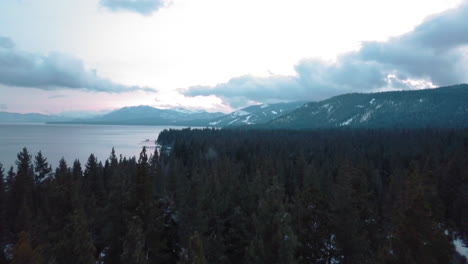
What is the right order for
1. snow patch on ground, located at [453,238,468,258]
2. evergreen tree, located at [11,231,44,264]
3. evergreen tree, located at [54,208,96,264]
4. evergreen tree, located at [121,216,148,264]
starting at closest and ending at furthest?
evergreen tree, located at [11,231,44,264], evergreen tree, located at [121,216,148,264], evergreen tree, located at [54,208,96,264], snow patch on ground, located at [453,238,468,258]

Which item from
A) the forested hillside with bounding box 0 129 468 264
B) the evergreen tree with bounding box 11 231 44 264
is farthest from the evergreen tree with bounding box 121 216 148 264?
the evergreen tree with bounding box 11 231 44 264

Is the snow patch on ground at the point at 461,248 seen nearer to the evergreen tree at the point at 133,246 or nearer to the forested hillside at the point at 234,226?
the forested hillside at the point at 234,226

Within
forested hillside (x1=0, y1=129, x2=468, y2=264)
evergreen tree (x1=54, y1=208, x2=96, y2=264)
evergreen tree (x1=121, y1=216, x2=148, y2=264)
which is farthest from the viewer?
evergreen tree (x1=54, y1=208, x2=96, y2=264)

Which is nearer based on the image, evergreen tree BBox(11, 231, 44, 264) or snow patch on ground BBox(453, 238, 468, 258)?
evergreen tree BBox(11, 231, 44, 264)

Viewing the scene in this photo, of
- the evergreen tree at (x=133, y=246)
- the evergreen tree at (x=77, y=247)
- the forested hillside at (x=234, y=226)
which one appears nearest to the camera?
the forested hillside at (x=234, y=226)

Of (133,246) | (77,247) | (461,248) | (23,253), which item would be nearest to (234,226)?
(133,246)

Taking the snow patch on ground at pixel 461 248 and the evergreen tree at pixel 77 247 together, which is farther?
the snow patch on ground at pixel 461 248

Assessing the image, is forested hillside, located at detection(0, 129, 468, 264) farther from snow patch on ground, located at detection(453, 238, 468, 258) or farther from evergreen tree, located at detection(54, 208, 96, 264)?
snow patch on ground, located at detection(453, 238, 468, 258)

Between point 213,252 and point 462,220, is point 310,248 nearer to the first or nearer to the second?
point 213,252

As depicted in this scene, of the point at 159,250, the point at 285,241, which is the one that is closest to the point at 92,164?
the point at 159,250

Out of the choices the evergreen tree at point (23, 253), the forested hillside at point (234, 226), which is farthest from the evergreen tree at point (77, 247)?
the evergreen tree at point (23, 253)

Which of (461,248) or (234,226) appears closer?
(234,226)

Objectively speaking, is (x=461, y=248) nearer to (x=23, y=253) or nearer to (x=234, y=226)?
(x=234, y=226)
